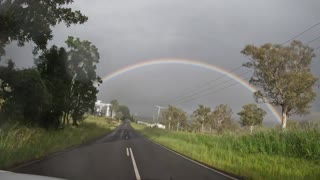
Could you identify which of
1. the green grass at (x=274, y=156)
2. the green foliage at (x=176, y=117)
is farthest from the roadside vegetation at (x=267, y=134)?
the green foliage at (x=176, y=117)

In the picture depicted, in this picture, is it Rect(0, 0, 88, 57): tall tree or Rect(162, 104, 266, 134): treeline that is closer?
Rect(0, 0, 88, 57): tall tree

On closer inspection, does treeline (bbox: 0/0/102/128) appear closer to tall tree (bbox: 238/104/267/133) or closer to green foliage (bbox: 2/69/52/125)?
green foliage (bbox: 2/69/52/125)

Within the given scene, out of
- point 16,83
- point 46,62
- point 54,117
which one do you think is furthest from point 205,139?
point 16,83

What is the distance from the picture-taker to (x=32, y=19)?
1798cm

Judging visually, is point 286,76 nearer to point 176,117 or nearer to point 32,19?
point 32,19

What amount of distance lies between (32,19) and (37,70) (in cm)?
1231

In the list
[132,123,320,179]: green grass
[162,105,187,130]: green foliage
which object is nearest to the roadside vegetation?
[132,123,320,179]: green grass

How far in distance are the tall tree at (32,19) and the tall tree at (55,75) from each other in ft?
52.4

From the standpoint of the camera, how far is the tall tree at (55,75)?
35.9 m

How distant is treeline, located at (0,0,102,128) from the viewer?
17656 millimetres

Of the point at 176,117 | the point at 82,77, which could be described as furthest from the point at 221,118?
the point at 82,77

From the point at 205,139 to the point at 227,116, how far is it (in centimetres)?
6633

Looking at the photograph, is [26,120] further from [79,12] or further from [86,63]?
[86,63]

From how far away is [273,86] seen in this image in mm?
52875
